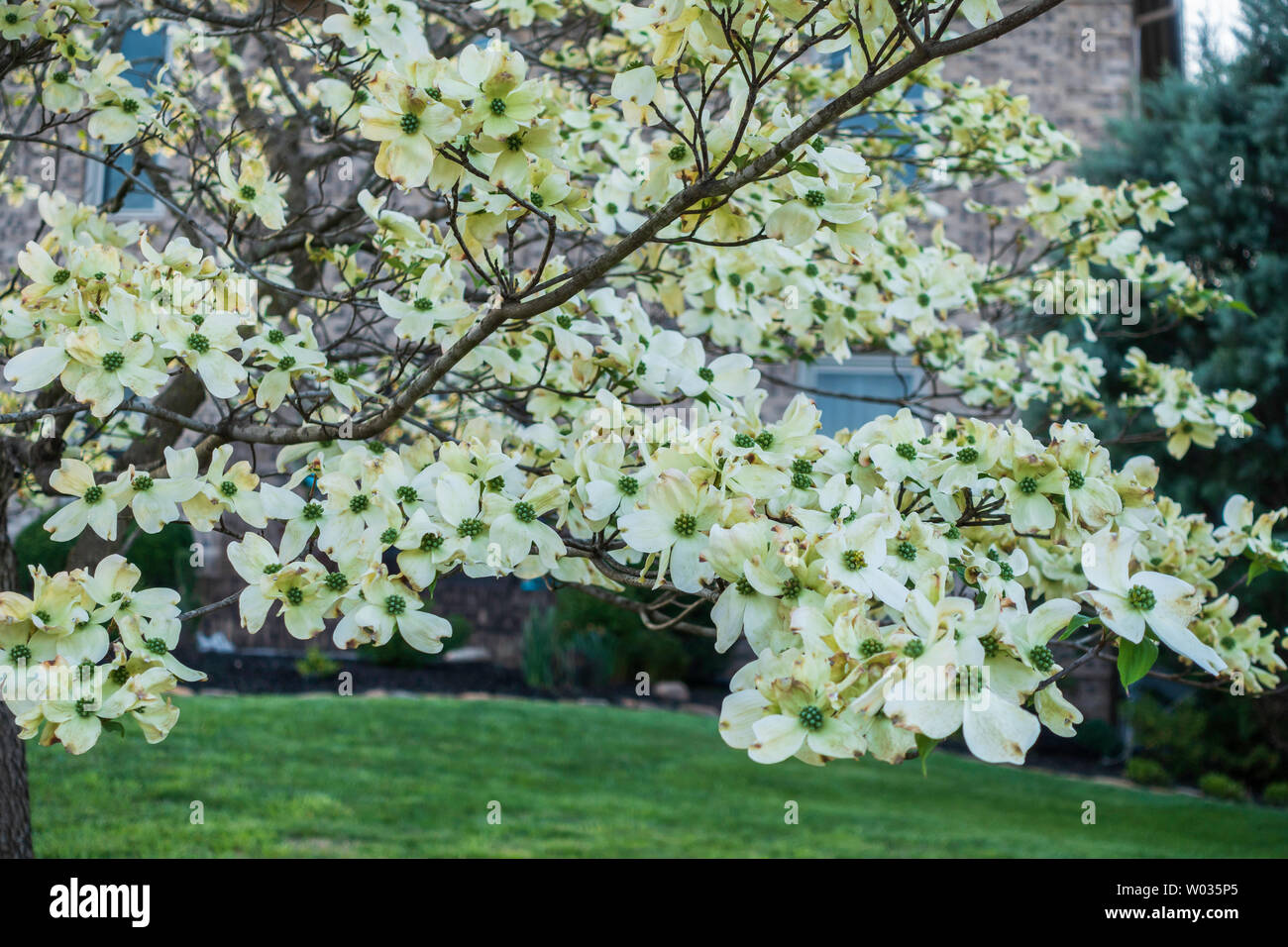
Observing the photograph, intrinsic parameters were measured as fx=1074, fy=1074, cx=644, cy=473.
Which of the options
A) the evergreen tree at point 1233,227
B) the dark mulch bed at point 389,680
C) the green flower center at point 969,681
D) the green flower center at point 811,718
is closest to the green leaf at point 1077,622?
→ the green flower center at point 969,681

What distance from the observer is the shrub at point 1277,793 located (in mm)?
6523

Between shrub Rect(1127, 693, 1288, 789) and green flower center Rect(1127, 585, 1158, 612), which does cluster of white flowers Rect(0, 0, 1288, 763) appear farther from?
shrub Rect(1127, 693, 1288, 789)

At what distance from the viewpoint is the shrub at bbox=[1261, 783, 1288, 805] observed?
6523 millimetres

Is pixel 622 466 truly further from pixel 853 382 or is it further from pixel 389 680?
pixel 853 382

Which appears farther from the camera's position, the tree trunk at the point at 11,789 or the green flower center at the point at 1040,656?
the tree trunk at the point at 11,789

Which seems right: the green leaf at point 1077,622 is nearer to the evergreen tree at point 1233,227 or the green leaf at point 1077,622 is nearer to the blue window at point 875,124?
the blue window at point 875,124

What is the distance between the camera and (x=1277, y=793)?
6539 millimetres

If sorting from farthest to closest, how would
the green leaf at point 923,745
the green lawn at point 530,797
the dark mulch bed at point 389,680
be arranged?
the dark mulch bed at point 389,680 < the green lawn at point 530,797 < the green leaf at point 923,745

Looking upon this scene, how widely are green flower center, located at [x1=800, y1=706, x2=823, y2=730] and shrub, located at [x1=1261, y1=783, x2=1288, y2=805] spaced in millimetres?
6645

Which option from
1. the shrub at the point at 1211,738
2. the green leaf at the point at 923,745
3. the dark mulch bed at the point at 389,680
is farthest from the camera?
the dark mulch bed at the point at 389,680

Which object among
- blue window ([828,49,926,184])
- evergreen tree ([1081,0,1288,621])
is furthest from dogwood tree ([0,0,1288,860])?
evergreen tree ([1081,0,1288,621])

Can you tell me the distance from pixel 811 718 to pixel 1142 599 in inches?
19.9

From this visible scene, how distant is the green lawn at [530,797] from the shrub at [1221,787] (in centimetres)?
24
